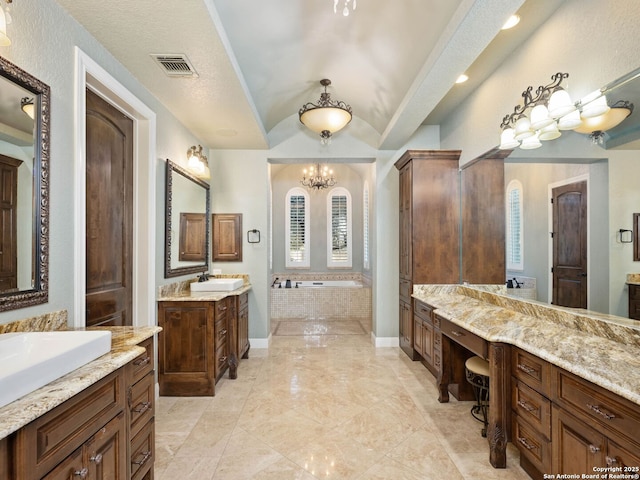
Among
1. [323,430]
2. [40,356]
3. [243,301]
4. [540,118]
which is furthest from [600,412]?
[243,301]

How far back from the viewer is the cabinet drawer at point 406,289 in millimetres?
3842

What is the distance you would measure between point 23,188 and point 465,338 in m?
2.77

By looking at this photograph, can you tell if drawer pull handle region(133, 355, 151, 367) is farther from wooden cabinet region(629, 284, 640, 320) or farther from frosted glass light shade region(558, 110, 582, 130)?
frosted glass light shade region(558, 110, 582, 130)

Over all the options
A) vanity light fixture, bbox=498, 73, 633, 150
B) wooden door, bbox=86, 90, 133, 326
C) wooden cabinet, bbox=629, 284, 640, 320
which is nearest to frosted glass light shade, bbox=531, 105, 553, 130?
vanity light fixture, bbox=498, 73, 633, 150

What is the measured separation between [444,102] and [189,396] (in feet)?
13.4

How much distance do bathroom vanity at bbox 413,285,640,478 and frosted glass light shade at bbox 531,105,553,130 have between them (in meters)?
1.25

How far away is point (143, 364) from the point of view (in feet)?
5.68

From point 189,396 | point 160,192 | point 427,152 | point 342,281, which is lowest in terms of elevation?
point 189,396

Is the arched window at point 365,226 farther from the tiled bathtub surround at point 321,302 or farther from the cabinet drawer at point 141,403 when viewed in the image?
the cabinet drawer at point 141,403

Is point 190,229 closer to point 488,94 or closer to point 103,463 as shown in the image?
point 103,463

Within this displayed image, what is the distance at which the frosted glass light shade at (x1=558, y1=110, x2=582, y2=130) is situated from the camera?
78.9 inches

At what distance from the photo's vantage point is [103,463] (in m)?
1.31

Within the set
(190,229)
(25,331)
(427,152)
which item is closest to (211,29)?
(25,331)

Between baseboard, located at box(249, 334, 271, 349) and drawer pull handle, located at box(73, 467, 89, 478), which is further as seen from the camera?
baseboard, located at box(249, 334, 271, 349)
